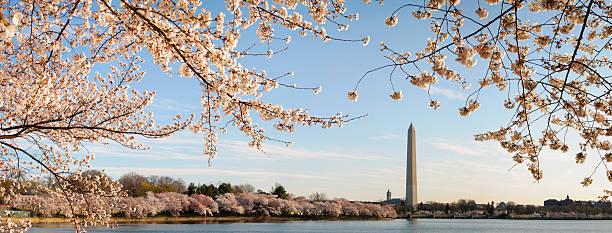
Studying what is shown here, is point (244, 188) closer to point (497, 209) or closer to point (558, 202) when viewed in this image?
point (497, 209)

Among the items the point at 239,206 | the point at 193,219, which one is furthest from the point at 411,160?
the point at 193,219

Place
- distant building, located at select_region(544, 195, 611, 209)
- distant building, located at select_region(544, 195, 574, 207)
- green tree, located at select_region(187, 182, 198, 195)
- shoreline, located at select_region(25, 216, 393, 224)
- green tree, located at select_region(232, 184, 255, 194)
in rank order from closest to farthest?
shoreline, located at select_region(25, 216, 393, 224) < green tree, located at select_region(187, 182, 198, 195) < green tree, located at select_region(232, 184, 255, 194) < distant building, located at select_region(544, 195, 611, 209) < distant building, located at select_region(544, 195, 574, 207)

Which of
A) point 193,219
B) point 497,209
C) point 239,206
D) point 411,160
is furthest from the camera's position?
point 497,209

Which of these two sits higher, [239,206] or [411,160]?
[411,160]

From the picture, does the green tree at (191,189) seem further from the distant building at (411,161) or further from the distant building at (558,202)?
the distant building at (558,202)

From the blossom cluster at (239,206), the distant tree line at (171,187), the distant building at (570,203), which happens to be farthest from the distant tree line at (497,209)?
the distant tree line at (171,187)

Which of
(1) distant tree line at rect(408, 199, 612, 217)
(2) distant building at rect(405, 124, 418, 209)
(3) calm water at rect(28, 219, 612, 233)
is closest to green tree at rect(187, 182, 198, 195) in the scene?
(3) calm water at rect(28, 219, 612, 233)

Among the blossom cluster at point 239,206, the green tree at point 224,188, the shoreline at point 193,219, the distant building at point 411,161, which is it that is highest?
the distant building at point 411,161

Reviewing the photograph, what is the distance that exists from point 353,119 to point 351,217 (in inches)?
2240

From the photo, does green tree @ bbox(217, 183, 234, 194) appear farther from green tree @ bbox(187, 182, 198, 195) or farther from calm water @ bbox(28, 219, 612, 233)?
calm water @ bbox(28, 219, 612, 233)

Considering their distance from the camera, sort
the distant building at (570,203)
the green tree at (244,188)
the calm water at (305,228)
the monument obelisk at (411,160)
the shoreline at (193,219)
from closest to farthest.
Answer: the calm water at (305,228)
the shoreline at (193,219)
the monument obelisk at (411,160)
the green tree at (244,188)
the distant building at (570,203)

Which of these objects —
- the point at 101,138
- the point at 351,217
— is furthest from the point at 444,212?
the point at 101,138

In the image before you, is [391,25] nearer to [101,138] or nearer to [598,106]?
[598,106]

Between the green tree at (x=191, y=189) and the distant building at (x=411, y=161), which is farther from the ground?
the distant building at (x=411, y=161)
